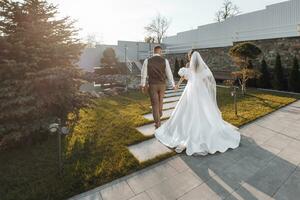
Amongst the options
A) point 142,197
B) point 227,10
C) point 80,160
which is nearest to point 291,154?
point 142,197

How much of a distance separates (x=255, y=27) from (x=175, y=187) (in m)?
14.8

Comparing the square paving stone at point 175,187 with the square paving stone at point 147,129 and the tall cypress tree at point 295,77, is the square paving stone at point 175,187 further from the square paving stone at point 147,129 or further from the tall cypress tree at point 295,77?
the tall cypress tree at point 295,77

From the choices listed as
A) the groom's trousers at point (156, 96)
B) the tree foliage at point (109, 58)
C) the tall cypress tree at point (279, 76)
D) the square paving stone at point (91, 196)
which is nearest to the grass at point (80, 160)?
the square paving stone at point (91, 196)

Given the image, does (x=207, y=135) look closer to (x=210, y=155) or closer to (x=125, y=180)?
(x=210, y=155)

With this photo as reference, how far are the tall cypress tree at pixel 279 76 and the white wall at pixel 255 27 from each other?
1670mm

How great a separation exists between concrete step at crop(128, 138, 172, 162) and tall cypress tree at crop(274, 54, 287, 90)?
7.32 meters

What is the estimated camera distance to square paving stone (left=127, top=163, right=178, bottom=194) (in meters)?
2.19

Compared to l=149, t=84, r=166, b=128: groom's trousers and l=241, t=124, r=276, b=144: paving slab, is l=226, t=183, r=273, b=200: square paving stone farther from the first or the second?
l=149, t=84, r=166, b=128: groom's trousers

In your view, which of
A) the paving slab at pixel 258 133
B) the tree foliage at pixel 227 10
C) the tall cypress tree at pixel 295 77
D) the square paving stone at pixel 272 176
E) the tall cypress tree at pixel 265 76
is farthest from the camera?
the tree foliage at pixel 227 10

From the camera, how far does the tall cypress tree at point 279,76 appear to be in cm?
814

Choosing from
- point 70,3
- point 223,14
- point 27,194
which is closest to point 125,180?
point 27,194

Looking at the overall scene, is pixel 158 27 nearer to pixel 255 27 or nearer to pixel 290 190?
pixel 255 27

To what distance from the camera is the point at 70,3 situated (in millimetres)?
4035

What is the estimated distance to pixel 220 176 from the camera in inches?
91.4
